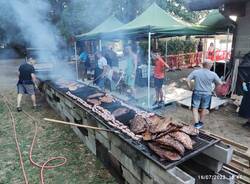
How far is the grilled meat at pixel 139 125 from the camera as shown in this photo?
345 cm

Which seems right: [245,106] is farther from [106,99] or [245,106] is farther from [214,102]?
[106,99]

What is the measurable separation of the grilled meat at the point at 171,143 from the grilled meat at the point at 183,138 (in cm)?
6

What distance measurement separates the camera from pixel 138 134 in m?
3.39

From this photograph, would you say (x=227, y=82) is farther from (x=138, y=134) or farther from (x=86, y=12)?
(x=86, y=12)

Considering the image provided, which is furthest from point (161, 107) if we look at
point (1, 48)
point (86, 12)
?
point (1, 48)

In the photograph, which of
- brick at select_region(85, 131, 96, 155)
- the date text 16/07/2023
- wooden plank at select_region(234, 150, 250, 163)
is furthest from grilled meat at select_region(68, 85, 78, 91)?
wooden plank at select_region(234, 150, 250, 163)

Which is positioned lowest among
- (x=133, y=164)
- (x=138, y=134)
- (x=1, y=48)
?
(x=133, y=164)

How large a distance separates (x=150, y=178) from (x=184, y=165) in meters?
0.79

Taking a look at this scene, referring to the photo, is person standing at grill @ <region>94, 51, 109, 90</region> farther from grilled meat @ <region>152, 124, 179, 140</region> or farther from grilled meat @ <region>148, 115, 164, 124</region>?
grilled meat @ <region>152, 124, 179, 140</region>

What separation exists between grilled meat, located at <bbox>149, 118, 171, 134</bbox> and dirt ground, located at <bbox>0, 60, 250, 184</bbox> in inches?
48.1

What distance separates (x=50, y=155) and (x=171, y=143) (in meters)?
2.85

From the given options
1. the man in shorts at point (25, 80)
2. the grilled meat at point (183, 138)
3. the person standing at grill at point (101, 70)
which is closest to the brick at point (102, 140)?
the grilled meat at point (183, 138)

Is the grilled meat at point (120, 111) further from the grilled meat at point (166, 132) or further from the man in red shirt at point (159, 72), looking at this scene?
the man in red shirt at point (159, 72)

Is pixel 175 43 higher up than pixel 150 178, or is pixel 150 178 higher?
pixel 175 43
